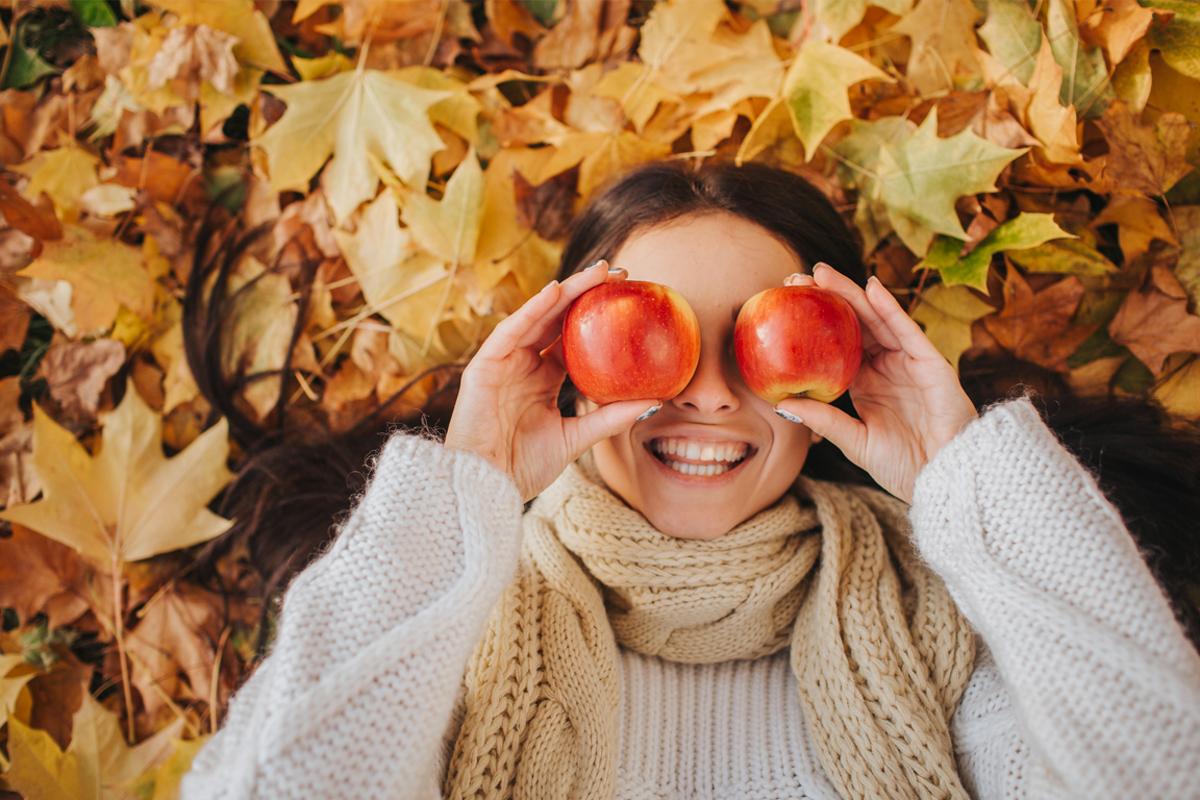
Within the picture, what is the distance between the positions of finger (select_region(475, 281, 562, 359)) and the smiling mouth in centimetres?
28

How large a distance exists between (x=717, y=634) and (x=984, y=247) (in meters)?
0.84

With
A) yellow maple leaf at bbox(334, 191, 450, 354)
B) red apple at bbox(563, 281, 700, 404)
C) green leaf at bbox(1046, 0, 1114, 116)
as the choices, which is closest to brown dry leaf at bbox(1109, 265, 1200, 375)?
green leaf at bbox(1046, 0, 1114, 116)

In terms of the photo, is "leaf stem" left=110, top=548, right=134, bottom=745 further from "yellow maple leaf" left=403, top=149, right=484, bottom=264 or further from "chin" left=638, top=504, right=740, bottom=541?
"chin" left=638, top=504, right=740, bottom=541

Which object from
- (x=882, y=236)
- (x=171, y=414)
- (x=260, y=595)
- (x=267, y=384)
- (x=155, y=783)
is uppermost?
(x=882, y=236)

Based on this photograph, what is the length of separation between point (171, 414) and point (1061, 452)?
5.58 feet

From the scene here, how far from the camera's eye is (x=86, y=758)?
4.94 feet

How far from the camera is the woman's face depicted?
1.17m

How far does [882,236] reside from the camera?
157 centimetres

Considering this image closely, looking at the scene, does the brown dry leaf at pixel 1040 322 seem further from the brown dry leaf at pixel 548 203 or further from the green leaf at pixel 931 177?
the brown dry leaf at pixel 548 203

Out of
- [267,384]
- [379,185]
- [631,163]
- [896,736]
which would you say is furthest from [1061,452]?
[267,384]

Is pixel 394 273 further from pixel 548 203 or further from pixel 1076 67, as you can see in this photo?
pixel 1076 67

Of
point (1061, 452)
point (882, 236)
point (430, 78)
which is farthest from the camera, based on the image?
point (430, 78)

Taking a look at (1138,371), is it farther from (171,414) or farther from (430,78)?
(171,414)

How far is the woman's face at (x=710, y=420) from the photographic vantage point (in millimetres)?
1168
